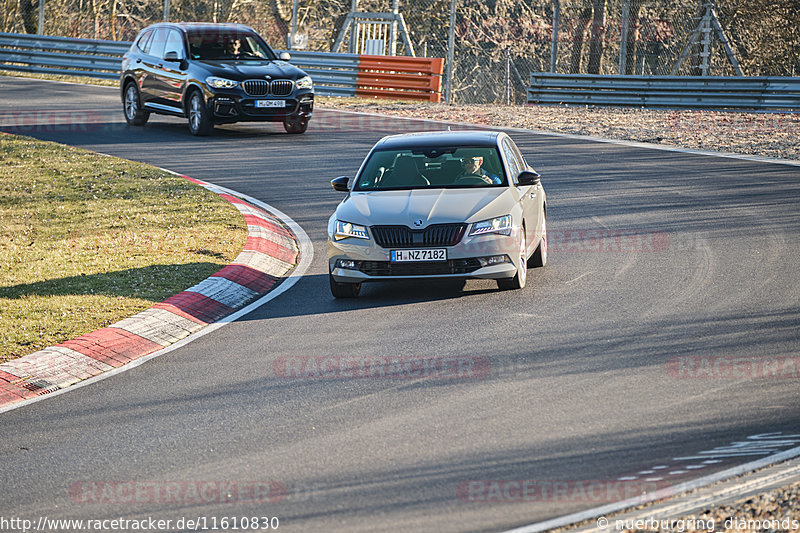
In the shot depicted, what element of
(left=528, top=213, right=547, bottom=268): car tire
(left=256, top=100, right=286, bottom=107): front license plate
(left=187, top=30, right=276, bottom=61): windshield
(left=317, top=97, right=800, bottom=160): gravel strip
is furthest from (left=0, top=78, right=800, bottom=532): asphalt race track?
(left=187, top=30, right=276, bottom=61): windshield

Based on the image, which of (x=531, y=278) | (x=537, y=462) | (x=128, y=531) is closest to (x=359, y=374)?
(x=537, y=462)

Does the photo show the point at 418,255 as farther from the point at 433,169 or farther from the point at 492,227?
the point at 433,169

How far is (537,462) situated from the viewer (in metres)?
6.25

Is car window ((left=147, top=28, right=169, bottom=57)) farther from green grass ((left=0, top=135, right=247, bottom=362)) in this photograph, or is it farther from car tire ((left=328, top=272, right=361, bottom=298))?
car tire ((left=328, top=272, right=361, bottom=298))

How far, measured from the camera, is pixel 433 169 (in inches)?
457

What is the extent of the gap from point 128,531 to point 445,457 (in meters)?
1.89

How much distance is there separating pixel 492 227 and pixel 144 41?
16.3 meters

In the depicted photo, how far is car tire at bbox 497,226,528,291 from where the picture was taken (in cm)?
1073

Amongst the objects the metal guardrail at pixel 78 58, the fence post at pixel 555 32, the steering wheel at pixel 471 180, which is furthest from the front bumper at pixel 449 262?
the metal guardrail at pixel 78 58

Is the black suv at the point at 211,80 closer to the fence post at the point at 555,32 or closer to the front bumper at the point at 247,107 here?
the front bumper at the point at 247,107

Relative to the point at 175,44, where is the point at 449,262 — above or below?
below

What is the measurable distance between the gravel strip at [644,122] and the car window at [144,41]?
5.50 m

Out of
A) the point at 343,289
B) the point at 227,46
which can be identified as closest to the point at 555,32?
the point at 227,46

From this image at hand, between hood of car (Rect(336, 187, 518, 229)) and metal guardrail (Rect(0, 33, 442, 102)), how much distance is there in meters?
18.5
